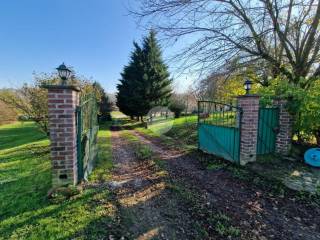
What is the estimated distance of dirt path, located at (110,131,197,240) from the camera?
2370 millimetres

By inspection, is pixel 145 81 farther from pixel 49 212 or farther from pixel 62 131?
pixel 49 212

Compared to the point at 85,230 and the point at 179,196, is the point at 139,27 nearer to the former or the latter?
the point at 179,196

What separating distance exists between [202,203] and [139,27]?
589cm

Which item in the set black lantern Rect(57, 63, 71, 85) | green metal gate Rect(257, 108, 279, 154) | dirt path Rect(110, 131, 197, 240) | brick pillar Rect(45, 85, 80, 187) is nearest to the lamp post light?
black lantern Rect(57, 63, 71, 85)

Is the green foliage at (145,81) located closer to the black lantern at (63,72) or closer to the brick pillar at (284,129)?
the brick pillar at (284,129)

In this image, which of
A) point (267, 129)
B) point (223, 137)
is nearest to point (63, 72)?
point (223, 137)

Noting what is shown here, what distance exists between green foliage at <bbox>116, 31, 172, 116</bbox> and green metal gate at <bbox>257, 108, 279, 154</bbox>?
13273 millimetres

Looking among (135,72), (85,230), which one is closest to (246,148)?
(85,230)

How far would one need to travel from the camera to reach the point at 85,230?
2266 mm

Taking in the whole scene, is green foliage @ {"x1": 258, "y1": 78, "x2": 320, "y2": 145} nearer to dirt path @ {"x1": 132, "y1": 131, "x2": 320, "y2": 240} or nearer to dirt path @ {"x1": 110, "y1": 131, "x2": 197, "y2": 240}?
dirt path @ {"x1": 132, "y1": 131, "x2": 320, "y2": 240}

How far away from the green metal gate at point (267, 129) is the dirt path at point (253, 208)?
1.65m

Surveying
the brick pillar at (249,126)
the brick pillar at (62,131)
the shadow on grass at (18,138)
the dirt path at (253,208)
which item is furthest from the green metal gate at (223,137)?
the shadow on grass at (18,138)

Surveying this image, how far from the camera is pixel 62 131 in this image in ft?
9.86

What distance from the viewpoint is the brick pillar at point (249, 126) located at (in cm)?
485
